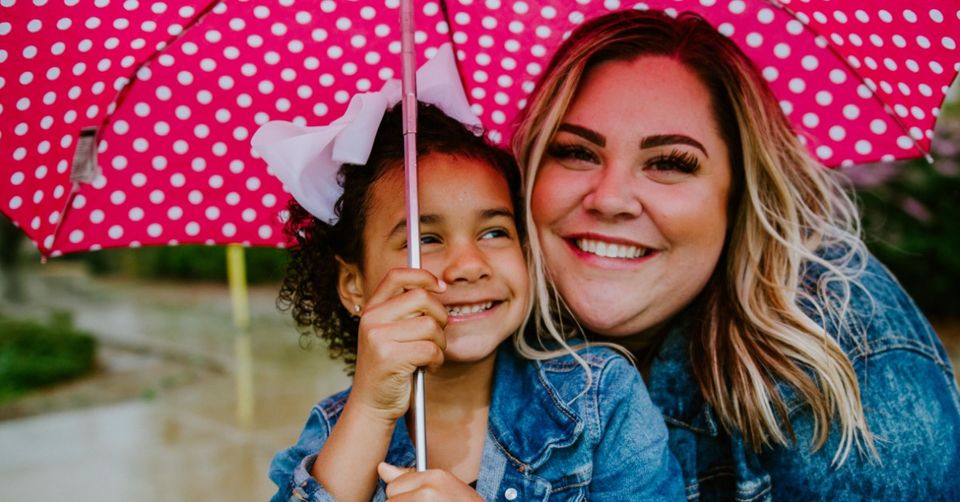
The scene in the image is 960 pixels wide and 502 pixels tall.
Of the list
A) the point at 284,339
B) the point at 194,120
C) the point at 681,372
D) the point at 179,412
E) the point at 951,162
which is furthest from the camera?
the point at 284,339

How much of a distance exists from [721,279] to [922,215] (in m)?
5.63

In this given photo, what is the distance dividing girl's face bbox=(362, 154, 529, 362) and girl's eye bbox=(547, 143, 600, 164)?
26 cm

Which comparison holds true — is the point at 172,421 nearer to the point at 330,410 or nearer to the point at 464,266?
the point at 330,410

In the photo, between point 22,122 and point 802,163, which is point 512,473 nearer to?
point 802,163

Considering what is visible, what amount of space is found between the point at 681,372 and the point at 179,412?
15.6ft

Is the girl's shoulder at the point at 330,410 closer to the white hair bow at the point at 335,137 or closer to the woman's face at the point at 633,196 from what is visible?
the white hair bow at the point at 335,137

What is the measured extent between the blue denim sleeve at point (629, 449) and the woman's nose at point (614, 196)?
0.38m

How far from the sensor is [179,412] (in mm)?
6309

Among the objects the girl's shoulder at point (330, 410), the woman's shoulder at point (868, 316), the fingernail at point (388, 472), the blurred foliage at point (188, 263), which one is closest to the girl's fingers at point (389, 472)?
the fingernail at point (388, 472)

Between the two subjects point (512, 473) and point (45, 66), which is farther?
point (512, 473)

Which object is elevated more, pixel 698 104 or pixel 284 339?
pixel 698 104

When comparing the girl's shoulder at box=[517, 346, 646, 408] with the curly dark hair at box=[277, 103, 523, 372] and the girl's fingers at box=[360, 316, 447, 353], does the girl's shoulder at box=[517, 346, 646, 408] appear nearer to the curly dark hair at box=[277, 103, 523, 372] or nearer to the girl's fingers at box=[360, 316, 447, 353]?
the curly dark hair at box=[277, 103, 523, 372]

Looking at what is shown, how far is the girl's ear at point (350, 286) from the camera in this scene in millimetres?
2271

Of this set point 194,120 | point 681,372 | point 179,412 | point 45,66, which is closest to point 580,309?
point 681,372
